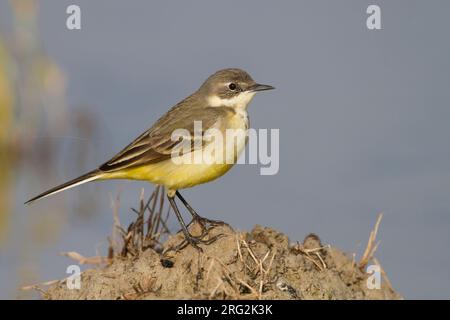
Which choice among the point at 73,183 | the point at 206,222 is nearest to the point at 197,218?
the point at 206,222

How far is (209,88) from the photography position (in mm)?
9914

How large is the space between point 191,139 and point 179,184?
1.87 ft

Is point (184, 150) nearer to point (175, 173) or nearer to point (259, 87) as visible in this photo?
point (175, 173)

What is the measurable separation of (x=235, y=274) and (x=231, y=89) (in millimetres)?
3262

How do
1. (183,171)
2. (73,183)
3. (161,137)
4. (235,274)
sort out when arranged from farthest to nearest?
(161,137)
(73,183)
(183,171)
(235,274)

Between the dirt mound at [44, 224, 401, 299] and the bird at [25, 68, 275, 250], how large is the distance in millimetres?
761

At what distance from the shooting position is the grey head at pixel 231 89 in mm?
9766

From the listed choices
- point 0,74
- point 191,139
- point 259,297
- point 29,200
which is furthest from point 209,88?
point 0,74

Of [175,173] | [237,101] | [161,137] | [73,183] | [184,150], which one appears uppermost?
[237,101]

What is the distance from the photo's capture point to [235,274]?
729 centimetres

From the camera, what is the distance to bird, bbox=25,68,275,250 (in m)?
8.84

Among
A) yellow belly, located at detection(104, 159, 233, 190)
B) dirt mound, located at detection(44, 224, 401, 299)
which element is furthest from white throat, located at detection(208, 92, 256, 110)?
dirt mound, located at detection(44, 224, 401, 299)

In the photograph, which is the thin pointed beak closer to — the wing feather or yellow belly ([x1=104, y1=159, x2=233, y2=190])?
the wing feather

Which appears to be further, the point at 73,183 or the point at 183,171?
the point at 73,183
